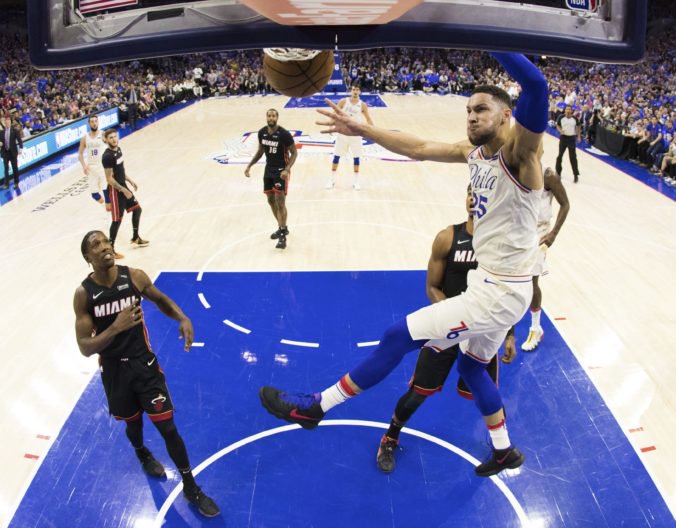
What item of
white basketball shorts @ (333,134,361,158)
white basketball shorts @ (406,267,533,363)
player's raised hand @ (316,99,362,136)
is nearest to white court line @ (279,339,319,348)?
white basketball shorts @ (406,267,533,363)

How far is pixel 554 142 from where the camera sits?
53.4 feet

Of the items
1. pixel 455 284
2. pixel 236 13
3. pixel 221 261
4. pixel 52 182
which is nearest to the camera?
pixel 236 13

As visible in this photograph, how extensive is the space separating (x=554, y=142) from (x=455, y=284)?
44.0 feet

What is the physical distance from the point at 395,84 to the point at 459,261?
1001 inches

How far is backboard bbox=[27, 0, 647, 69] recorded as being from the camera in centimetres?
202

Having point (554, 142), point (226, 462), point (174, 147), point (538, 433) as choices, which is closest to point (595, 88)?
point (554, 142)

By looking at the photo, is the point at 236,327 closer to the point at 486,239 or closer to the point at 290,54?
the point at 486,239

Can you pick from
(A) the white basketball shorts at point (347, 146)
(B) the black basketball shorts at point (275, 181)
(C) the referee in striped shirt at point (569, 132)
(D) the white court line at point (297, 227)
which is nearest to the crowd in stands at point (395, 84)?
(C) the referee in striped shirt at point (569, 132)

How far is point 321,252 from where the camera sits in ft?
27.1

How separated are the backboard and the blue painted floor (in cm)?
300

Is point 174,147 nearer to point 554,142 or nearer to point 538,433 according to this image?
point 554,142

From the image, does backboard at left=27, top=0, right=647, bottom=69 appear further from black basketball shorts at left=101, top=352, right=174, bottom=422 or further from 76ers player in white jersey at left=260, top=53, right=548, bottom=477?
black basketball shorts at left=101, top=352, right=174, bottom=422

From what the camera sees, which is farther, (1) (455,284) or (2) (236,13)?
(1) (455,284)

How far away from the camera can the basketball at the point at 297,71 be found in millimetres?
2535
